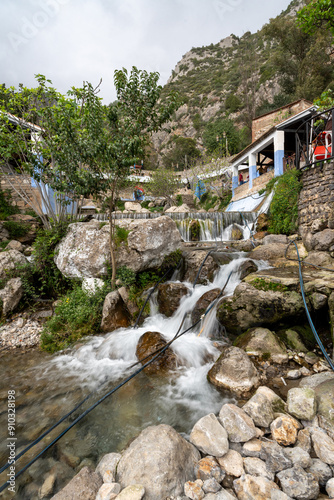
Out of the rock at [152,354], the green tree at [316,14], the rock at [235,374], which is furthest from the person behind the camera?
the green tree at [316,14]

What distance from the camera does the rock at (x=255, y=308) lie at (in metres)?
4.27

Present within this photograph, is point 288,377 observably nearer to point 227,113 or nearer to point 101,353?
point 101,353

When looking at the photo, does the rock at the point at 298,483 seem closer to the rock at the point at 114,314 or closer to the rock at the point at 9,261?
the rock at the point at 114,314

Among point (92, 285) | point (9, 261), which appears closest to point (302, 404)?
point (92, 285)

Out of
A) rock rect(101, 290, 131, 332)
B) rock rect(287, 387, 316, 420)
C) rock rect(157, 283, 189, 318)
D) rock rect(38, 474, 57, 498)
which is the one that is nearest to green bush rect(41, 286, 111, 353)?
rock rect(101, 290, 131, 332)

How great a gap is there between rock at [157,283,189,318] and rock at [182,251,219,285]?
72cm

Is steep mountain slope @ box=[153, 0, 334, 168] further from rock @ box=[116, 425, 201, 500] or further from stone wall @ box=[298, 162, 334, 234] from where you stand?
rock @ box=[116, 425, 201, 500]

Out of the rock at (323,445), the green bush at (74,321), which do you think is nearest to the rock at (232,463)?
the rock at (323,445)

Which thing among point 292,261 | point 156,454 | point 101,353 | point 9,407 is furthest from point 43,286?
point 292,261

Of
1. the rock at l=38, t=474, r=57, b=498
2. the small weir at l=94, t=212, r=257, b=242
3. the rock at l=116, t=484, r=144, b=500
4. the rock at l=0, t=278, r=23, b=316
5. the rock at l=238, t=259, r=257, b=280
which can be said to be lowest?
the rock at l=38, t=474, r=57, b=498

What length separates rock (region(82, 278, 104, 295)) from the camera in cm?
626

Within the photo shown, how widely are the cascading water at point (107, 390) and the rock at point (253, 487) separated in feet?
3.38

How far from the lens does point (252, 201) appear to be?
51.1 feet

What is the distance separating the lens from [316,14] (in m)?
6.50
